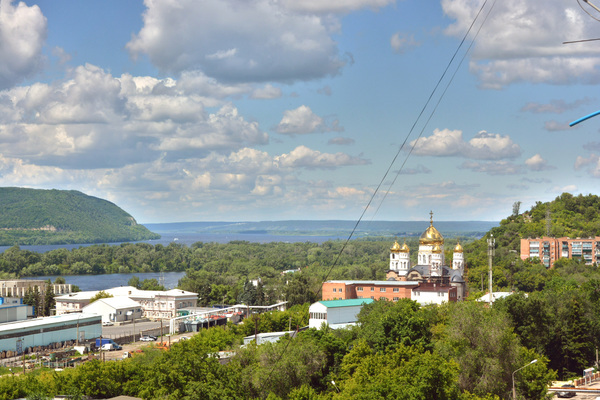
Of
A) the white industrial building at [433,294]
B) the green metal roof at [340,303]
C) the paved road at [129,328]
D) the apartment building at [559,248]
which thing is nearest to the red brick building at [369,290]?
the white industrial building at [433,294]

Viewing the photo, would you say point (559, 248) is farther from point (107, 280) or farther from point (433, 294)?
point (107, 280)

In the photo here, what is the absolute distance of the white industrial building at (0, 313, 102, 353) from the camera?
47.7m

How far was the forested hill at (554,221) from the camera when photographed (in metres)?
106

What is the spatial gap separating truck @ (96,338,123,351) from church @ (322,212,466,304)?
64.9 ft

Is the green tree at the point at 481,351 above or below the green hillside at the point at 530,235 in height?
below

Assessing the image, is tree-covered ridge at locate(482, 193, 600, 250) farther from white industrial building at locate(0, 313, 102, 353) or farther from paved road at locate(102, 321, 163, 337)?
white industrial building at locate(0, 313, 102, 353)

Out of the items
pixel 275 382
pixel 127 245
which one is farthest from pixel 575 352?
pixel 127 245

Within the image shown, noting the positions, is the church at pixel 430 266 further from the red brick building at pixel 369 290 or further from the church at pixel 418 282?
the red brick building at pixel 369 290

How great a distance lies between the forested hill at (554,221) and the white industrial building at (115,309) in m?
57.9

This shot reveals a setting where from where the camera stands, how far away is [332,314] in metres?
50.6

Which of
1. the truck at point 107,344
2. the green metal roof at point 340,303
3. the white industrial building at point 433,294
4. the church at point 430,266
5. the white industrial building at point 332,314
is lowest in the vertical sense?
the truck at point 107,344

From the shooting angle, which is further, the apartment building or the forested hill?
the forested hill

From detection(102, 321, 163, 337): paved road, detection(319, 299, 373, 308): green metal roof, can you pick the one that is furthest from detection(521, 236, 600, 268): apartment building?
detection(102, 321, 163, 337): paved road

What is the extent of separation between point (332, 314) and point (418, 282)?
12.2m
